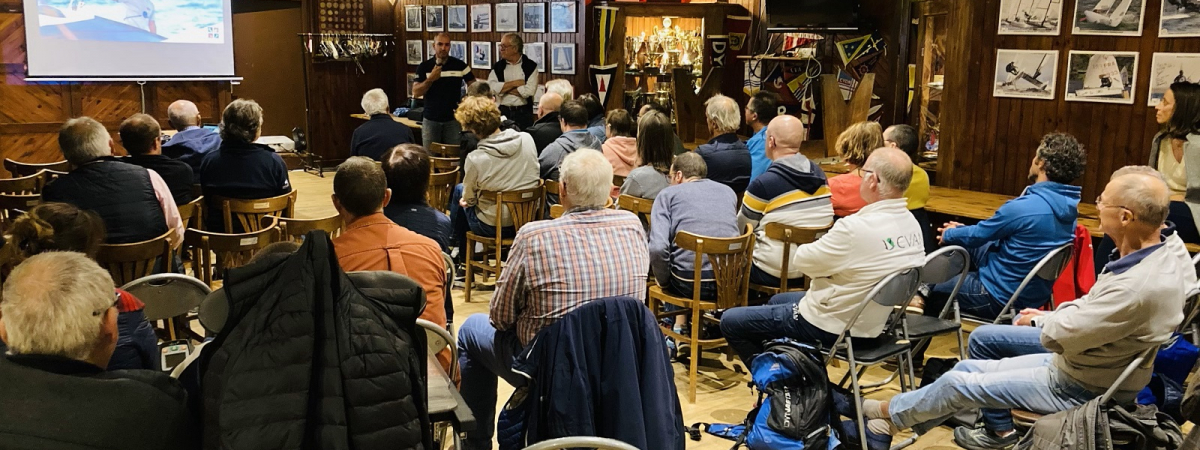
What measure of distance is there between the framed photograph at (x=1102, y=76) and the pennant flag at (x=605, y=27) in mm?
4543

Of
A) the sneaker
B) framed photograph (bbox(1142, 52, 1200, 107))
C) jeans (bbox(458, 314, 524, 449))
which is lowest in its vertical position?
the sneaker

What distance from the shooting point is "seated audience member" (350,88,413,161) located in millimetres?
7328

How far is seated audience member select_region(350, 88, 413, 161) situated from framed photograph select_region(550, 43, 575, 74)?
9.33 feet

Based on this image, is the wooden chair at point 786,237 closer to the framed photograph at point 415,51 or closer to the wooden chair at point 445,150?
the wooden chair at point 445,150

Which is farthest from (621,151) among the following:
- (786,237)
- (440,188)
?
(786,237)

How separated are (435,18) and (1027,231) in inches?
340

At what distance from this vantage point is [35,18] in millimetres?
9570

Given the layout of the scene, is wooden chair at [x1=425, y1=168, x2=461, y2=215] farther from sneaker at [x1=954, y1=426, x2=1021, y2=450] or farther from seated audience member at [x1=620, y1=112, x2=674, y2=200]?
sneaker at [x1=954, y1=426, x2=1021, y2=450]

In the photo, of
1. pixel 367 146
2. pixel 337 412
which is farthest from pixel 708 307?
pixel 367 146

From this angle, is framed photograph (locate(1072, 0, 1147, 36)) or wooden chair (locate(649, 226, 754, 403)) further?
framed photograph (locate(1072, 0, 1147, 36))

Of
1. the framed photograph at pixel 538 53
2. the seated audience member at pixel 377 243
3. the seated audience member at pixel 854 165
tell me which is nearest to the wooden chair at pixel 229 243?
the seated audience member at pixel 377 243

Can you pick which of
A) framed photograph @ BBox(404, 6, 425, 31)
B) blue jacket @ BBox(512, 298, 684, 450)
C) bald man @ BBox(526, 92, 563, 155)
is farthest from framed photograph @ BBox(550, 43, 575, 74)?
blue jacket @ BBox(512, 298, 684, 450)

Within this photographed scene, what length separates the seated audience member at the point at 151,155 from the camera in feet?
16.8

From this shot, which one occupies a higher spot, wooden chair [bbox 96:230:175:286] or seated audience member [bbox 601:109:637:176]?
seated audience member [bbox 601:109:637:176]
